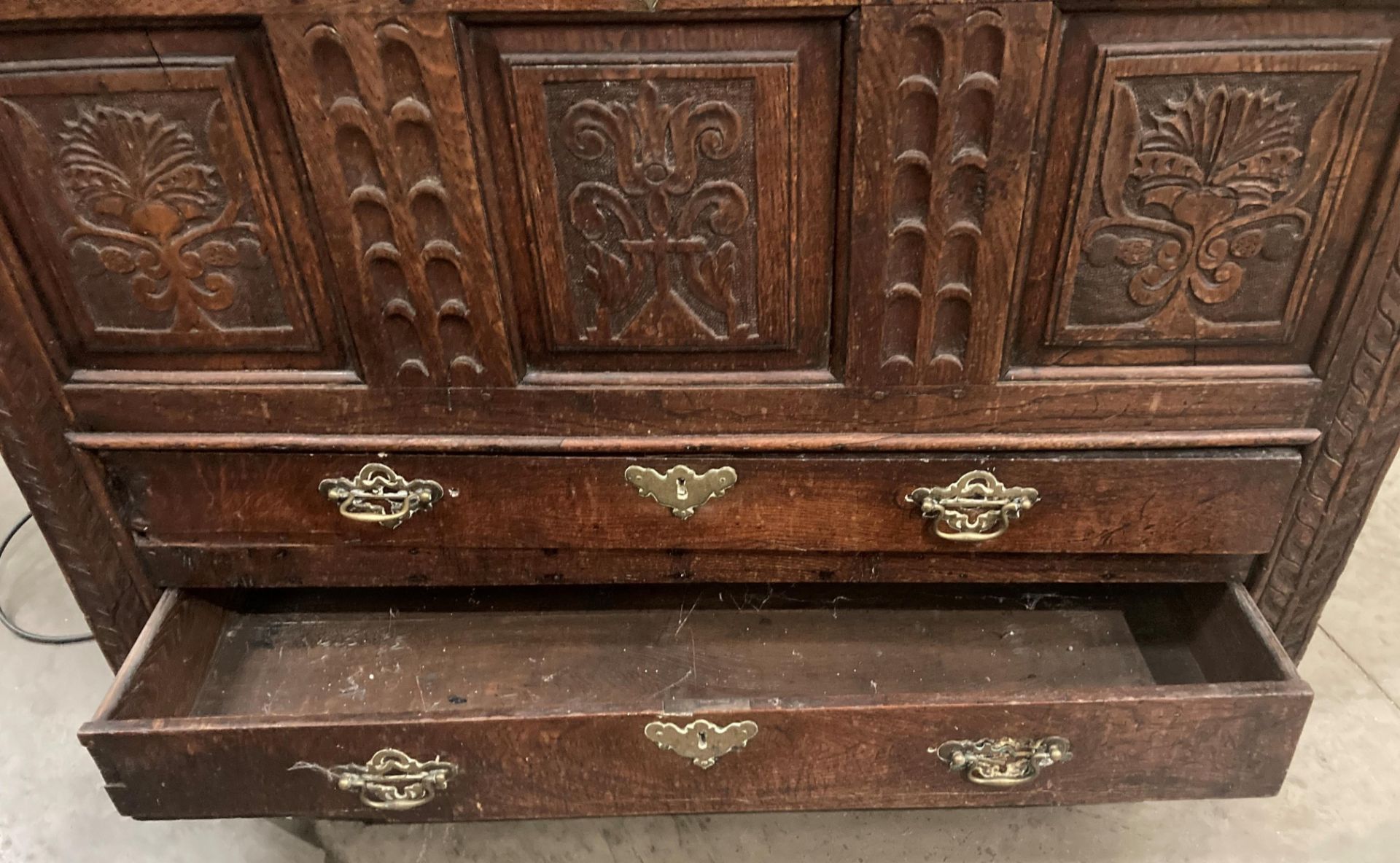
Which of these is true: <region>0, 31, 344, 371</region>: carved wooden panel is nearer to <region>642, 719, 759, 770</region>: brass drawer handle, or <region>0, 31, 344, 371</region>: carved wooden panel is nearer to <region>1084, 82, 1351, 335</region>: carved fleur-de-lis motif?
<region>642, 719, 759, 770</region>: brass drawer handle

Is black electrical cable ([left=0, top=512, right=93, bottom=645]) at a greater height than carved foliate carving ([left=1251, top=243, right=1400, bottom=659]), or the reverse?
carved foliate carving ([left=1251, top=243, right=1400, bottom=659])

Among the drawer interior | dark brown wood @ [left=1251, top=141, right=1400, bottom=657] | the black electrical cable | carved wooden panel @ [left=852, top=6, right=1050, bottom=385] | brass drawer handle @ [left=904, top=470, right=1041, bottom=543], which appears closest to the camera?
carved wooden panel @ [left=852, top=6, right=1050, bottom=385]

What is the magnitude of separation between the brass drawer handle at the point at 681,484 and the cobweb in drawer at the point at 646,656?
23 cm

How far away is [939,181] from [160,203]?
0.67m

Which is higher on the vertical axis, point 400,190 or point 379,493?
point 400,190

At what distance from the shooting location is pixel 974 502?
982 millimetres

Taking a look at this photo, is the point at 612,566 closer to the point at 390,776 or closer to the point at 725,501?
the point at 725,501

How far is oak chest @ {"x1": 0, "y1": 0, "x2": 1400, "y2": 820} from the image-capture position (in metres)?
0.79

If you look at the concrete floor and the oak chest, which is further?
the concrete floor

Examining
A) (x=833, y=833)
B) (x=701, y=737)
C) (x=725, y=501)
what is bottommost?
(x=833, y=833)

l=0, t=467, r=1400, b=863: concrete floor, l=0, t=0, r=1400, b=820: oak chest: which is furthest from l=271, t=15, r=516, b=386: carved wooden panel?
l=0, t=467, r=1400, b=863: concrete floor

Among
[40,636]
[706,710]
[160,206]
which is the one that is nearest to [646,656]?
[706,710]

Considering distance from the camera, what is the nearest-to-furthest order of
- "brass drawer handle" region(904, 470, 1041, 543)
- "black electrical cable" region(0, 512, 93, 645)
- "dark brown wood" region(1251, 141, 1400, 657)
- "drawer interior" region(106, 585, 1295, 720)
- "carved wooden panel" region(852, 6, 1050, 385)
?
1. "carved wooden panel" region(852, 6, 1050, 385)
2. "dark brown wood" region(1251, 141, 1400, 657)
3. "brass drawer handle" region(904, 470, 1041, 543)
4. "drawer interior" region(106, 585, 1295, 720)
5. "black electrical cable" region(0, 512, 93, 645)

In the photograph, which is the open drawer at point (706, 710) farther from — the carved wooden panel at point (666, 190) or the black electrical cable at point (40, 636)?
the black electrical cable at point (40, 636)
